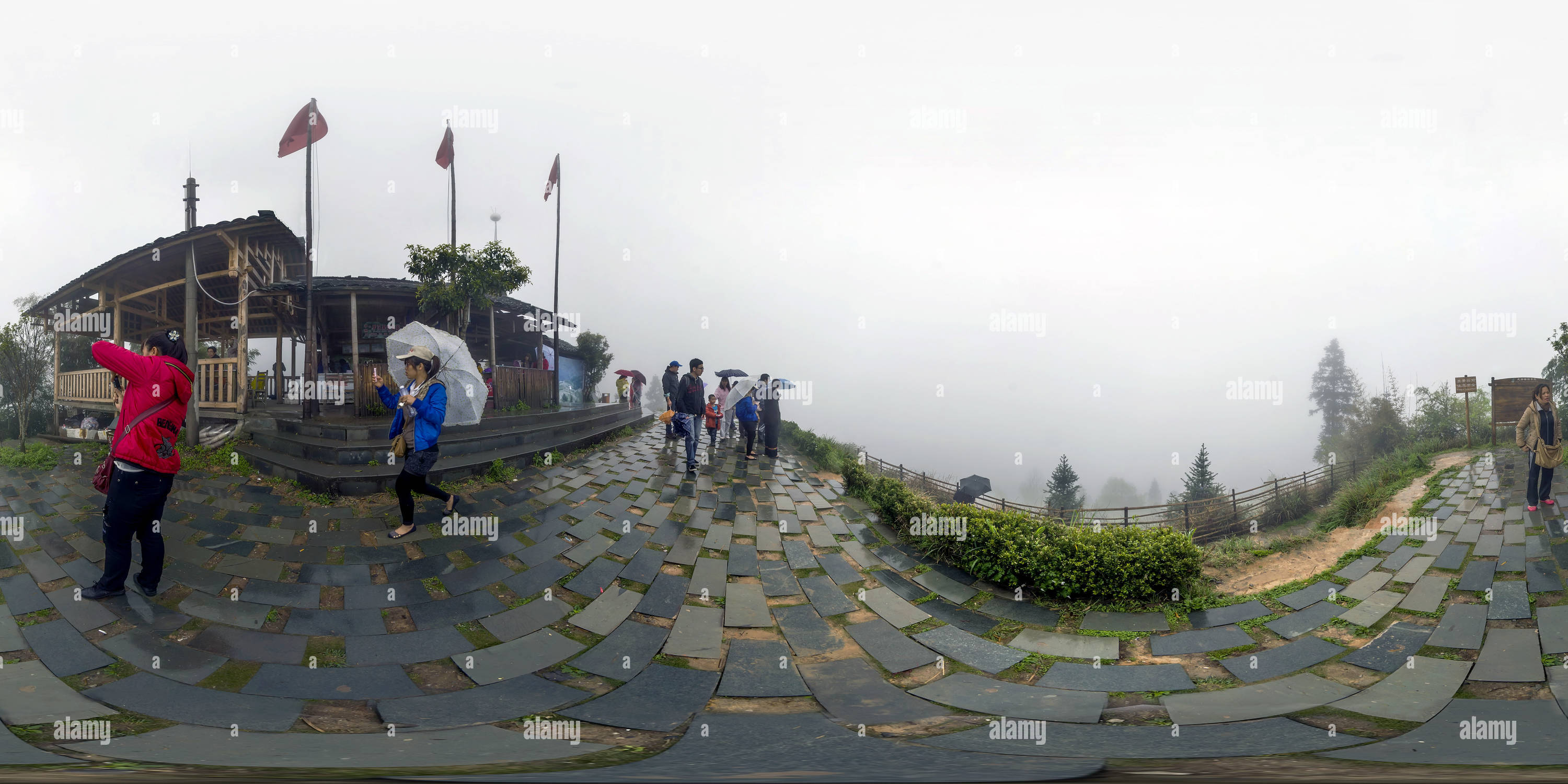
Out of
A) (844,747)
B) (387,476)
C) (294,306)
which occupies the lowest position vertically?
(844,747)

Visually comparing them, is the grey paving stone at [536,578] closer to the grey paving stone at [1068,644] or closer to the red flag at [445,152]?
the grey paving stone at [1068,644]

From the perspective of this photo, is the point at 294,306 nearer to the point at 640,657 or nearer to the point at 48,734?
the point at 48,734

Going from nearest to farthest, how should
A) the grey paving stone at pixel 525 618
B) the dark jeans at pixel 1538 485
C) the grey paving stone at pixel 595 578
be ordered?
the grey paving stone at pixel 525 618, the grey paving stone at pixel 595 578, the dark jeans at pixel 1538 485

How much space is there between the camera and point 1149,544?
377cm

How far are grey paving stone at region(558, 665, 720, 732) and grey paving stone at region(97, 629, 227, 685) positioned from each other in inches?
66.0

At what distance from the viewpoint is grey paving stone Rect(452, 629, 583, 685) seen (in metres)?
2.31

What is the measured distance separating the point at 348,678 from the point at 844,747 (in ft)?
7.51

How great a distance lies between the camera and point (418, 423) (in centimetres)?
380

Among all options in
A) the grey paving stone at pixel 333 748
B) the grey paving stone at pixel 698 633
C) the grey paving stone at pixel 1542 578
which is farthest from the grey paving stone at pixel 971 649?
the grey paving stone at pixel 1542 578

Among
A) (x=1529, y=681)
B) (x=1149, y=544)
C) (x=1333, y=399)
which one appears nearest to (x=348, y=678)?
(x=1149, y=544)

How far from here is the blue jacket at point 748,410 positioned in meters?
7.94

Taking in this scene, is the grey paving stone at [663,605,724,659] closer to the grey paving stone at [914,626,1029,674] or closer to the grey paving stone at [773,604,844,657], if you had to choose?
the grey paving stone at [773,604,844,657]

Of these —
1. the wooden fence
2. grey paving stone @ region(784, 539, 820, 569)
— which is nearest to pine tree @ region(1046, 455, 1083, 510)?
the wooden fence

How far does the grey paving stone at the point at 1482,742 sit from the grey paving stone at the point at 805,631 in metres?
→ 2.20
